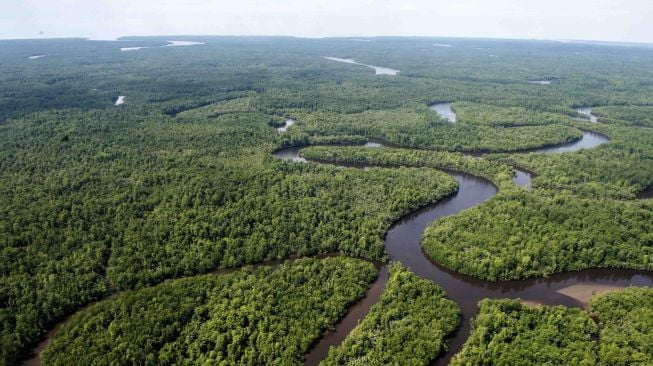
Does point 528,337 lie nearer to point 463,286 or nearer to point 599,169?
point 463,286

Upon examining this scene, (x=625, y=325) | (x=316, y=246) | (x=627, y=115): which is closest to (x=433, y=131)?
(x=316, y=246)

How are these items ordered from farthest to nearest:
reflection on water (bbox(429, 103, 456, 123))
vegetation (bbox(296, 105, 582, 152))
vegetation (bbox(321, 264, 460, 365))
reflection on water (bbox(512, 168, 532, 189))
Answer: reflection on water (bbox(429, 103, 456, 123)) → vegetation (bbox(296, 105, 582, 152)) → reflection on water (bbox(512, 168, 532, 189)) → vegetation (bbox(321, 264, 460, 365))

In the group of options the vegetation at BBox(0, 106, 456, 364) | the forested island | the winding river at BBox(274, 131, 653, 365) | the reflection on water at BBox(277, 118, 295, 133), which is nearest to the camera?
the forested island

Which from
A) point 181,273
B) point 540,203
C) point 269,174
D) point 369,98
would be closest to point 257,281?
point 181,273

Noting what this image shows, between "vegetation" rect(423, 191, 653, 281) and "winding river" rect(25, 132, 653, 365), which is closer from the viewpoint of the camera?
"winding river" rect(25, 132, 653, 365)

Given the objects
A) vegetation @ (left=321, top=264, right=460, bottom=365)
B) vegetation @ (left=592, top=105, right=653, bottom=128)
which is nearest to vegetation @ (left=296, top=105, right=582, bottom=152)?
vegetation @ (left=592, top=105, right=653, bottom=128)

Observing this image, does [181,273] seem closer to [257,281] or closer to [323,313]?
[257,281]

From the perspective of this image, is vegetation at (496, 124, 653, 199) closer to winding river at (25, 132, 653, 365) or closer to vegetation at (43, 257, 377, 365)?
winding river at (25, 132, 653, 365)
